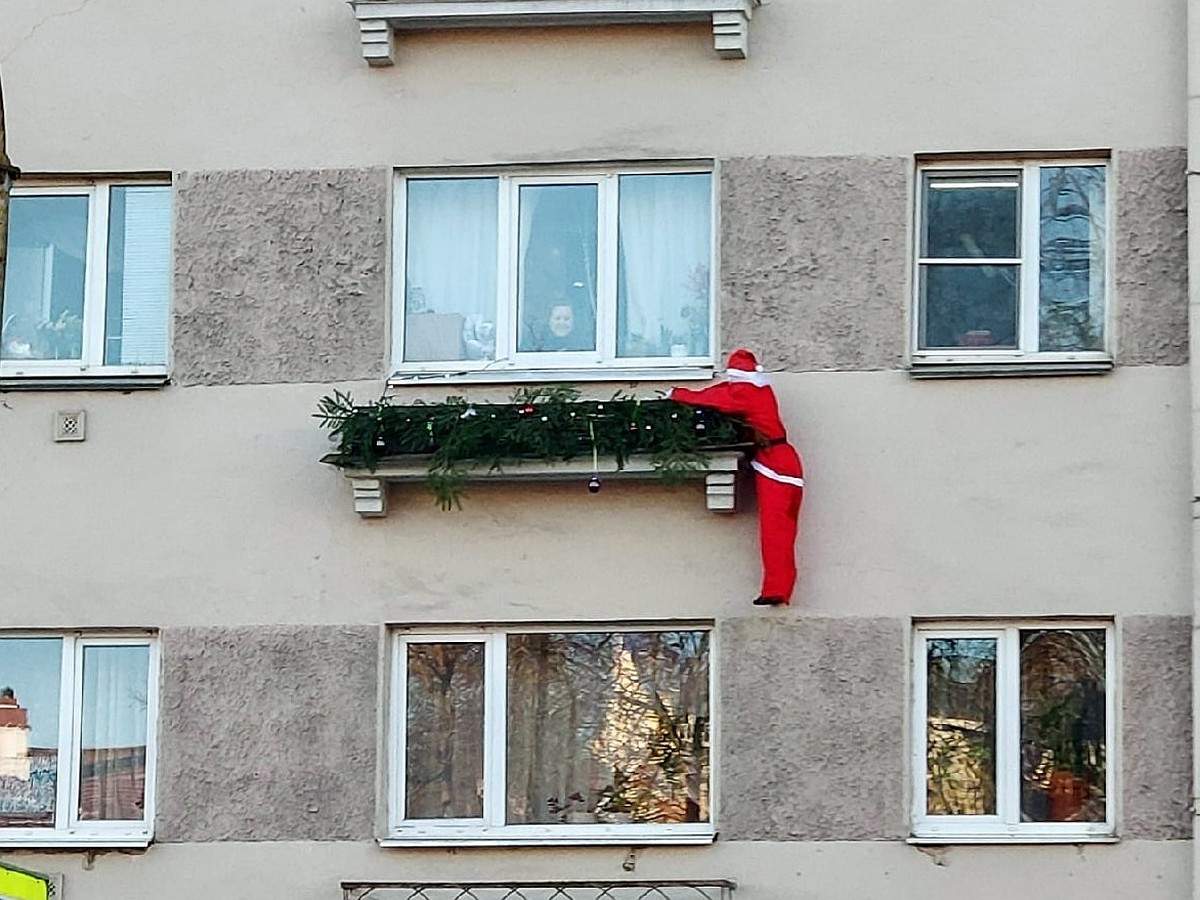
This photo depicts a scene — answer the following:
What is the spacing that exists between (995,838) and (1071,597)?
132cm

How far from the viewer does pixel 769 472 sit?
43.5 ft

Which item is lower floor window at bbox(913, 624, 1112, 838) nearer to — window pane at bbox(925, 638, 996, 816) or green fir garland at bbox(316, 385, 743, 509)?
window pane at bbox(925, 638, 996, 816)

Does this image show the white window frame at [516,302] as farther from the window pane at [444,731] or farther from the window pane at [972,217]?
the window pane at [444,731]

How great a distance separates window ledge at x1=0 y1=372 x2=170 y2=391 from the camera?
1398cm

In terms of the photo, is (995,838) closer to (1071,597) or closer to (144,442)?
(1071,597)

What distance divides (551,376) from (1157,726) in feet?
12.1

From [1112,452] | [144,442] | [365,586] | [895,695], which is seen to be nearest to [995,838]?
[895,695]

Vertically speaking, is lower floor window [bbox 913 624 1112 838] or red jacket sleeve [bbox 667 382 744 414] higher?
red jacket sleeve [bbox 667 382 744 414]

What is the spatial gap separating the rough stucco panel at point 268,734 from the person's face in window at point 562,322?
196cm

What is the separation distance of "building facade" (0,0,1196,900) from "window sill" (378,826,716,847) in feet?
0.12

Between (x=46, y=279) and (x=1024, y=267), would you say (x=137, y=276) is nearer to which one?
(x=46, y=279)

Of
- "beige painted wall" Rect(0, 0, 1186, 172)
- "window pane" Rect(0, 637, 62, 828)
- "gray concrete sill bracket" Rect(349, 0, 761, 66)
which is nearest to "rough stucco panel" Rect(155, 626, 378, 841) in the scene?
"window pane" Rect(0, 637, 62, 828)

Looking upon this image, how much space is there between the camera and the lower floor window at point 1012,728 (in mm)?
13344

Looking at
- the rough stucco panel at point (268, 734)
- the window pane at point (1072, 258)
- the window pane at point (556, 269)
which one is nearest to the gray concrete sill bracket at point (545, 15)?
the window pane at point (556, 269)
